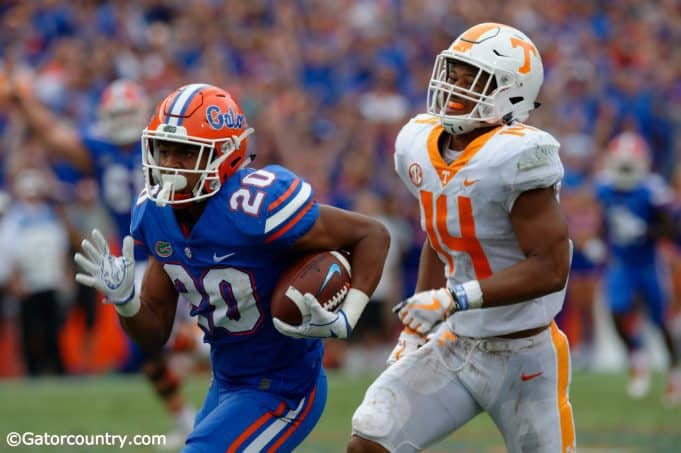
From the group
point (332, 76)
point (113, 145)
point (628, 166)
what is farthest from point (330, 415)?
point (332, 76)

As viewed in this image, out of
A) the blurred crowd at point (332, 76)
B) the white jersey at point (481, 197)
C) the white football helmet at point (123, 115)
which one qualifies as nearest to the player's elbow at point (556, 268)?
the white jersey at point (481, 197)

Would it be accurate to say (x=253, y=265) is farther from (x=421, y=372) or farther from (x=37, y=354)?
(x=37, y=354)

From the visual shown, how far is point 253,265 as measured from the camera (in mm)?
3799

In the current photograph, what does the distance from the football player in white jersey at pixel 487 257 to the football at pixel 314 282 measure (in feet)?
0.96

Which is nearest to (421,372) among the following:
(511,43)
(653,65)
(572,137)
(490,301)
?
(490,301)

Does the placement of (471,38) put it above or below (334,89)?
above

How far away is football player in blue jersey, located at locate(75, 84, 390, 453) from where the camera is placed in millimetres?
3727

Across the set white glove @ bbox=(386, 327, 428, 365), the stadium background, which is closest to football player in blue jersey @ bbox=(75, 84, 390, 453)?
white glove @ bbox=(386, 327, 428, 365)

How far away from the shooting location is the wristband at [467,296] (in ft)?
11.9

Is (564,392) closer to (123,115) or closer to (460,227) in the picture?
(460,227)

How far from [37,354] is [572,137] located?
16.9ft

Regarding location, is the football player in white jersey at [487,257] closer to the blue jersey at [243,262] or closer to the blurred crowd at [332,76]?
the blue jersey at [243,262]

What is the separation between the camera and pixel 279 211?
12.2ft

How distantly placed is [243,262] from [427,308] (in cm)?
61
